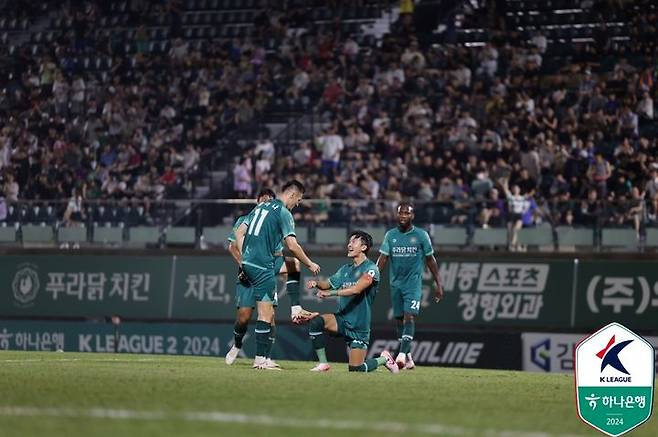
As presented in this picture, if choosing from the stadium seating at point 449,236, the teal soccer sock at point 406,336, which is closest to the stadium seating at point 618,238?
the stadium seating at point 449,236

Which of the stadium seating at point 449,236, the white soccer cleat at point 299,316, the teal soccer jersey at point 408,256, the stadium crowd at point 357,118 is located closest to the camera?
the white soccer cleat at point 299,316

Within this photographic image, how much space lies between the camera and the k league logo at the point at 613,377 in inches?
396

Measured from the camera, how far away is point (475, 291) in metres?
27.0

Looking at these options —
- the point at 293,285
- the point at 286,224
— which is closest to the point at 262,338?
the point at 293,285

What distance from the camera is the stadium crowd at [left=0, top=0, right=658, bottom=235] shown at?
1063 inches

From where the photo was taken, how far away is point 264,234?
1636cm

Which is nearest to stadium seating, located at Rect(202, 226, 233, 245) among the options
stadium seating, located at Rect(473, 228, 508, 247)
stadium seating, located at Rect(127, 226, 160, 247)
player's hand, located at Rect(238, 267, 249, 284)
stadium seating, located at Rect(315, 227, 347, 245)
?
stadium seating, located at Rect(127, 226, 160, 247)

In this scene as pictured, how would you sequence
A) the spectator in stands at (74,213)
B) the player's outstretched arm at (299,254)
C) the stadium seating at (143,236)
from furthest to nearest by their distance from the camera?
the spectator in stands at (74,213), the stadium seating at (143,236), the player's outstretched arm at (299,254)

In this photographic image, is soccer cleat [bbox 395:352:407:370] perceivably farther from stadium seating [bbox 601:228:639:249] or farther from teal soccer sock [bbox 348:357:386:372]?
stadium seating [bbox 601:228:639:249]

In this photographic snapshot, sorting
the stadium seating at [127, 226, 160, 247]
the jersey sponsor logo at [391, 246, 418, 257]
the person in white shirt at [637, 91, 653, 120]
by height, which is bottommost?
the stadium seating at [127, 226, 160, 247]

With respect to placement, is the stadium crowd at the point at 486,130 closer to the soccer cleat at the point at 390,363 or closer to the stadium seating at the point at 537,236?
the stadium seating at the point at 537,236

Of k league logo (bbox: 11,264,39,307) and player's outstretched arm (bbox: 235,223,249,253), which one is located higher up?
player's outstretched arm (bbox: 235,223,249,253)

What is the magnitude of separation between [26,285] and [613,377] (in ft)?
72.1

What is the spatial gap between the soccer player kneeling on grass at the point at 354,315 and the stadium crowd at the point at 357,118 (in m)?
9.48
